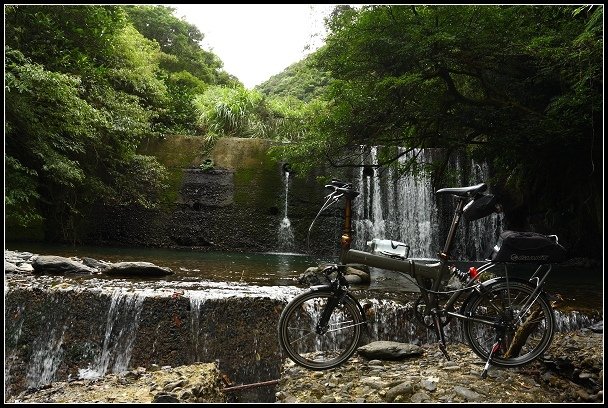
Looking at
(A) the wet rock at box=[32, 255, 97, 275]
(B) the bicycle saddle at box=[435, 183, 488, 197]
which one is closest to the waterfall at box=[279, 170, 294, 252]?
(A) the wet rock at box=[32, 255, 97, 275]

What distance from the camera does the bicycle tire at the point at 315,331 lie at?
3504mm

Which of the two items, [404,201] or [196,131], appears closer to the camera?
[404,201]

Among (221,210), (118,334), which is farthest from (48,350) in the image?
(221,210)

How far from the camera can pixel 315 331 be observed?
3598 millimetres

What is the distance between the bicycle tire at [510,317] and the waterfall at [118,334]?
3.61 m

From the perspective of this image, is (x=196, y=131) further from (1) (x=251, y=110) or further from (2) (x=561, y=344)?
(2) (x=561, y=344)

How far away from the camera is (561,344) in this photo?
13.3 feet

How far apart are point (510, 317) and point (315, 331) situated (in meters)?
1.53

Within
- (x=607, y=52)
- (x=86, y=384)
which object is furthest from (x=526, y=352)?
(x=86, y=384)

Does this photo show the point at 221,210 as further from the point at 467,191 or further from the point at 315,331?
the point at 467,191

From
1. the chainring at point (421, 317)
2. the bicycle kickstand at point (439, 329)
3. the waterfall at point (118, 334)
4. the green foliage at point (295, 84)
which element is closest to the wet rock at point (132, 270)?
the waterfall at point (118, 334)

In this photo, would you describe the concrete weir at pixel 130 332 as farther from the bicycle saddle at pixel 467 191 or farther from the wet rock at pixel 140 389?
the bicycle saddle at pixel 467 191

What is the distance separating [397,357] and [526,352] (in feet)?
3.60

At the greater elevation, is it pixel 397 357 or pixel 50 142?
pixel 50 142
